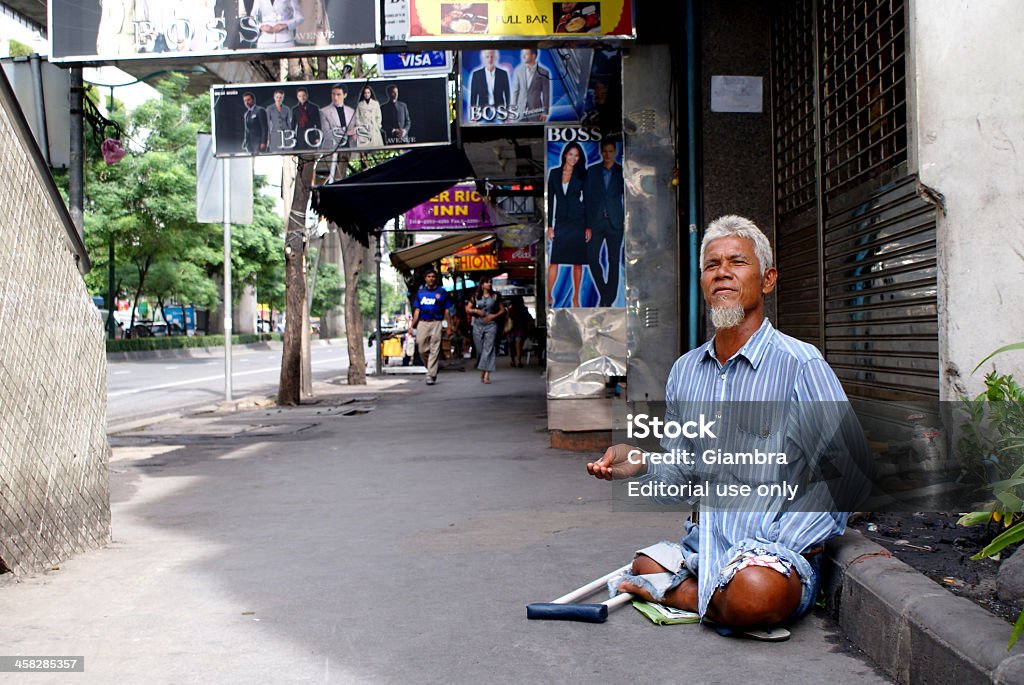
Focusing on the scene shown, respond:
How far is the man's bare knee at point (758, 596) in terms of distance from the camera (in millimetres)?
3381

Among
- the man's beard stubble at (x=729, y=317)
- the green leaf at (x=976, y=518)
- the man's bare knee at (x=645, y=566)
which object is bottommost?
the man's bare knee at (x=645, y=566)

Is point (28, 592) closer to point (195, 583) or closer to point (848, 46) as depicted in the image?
point (195, 583)

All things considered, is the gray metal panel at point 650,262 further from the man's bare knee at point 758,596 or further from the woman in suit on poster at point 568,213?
the man's bare knee at point 758,596

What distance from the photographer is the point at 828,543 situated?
4.02m

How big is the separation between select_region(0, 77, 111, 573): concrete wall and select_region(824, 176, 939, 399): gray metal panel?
3.90 metres

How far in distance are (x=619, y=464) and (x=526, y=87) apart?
233 inches

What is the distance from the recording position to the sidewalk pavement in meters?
3.37

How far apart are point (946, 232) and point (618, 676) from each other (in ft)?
7.64

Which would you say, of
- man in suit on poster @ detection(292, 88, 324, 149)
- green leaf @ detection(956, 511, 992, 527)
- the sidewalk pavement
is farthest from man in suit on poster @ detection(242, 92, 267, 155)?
green leaf @ detection(956, 511, 992, 527)

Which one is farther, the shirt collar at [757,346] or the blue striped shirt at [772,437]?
the shirt collar at [757,346]

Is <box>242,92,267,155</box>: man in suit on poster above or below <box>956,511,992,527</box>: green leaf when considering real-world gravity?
above

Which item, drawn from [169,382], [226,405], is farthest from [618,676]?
[169,382]

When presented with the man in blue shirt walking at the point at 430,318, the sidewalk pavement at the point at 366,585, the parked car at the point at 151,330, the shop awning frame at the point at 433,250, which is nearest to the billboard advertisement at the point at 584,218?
the sidewalk pavement at the point at 366,585

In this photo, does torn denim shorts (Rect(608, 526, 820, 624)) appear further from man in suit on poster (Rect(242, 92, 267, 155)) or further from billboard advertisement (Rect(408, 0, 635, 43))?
man in suit on poster (Rect(242, 92, 267, 155))
